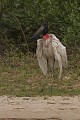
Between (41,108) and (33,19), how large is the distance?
5570 mm

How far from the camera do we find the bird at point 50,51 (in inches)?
312

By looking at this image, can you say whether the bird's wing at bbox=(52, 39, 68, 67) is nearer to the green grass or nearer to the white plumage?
the white plumage

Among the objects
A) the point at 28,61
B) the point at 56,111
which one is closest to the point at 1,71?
the point at 28,61

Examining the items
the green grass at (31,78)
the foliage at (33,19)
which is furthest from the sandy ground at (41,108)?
the foliage at (33,19)

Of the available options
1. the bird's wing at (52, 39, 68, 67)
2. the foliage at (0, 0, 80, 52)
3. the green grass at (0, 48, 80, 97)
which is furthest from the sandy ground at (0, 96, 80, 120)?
the foliage at (0, 0, 80, 52)

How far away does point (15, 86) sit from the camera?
861 centimetres

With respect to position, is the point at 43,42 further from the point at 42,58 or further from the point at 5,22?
the point at 5,22

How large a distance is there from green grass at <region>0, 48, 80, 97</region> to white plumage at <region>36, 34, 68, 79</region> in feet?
1.49

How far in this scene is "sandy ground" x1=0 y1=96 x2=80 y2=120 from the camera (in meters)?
6.17

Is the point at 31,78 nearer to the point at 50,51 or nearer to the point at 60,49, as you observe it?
the point at 50,51

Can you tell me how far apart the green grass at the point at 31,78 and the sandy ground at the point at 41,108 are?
44 centimetres

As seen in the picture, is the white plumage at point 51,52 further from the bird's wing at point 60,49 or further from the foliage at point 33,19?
the foliage at point 33,19

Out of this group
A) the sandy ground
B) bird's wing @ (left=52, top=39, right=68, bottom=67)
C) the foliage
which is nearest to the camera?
the sandy ground

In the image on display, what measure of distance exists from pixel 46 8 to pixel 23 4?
0.90m
